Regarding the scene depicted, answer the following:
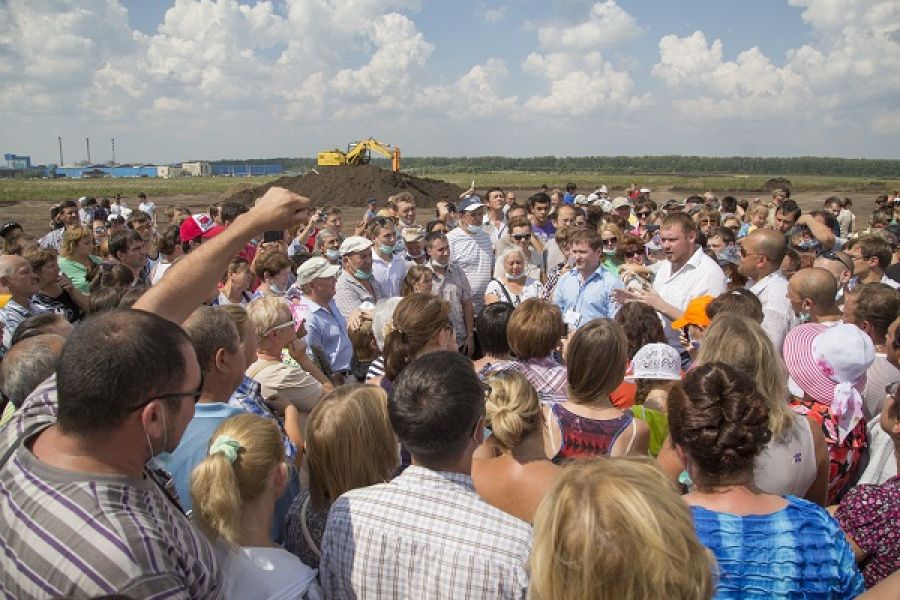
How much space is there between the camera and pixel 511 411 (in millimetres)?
2820

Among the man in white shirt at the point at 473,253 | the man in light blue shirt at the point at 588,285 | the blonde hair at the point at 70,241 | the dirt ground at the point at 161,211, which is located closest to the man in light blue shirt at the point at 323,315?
the man in light blue shirt at the point at 588,285

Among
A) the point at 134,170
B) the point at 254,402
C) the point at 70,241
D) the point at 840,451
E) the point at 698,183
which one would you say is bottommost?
the point at 840,451

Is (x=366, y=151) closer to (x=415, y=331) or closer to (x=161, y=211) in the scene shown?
(x=161, y=211)

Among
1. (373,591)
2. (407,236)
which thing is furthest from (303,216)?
(407,236)

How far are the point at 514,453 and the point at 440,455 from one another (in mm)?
731

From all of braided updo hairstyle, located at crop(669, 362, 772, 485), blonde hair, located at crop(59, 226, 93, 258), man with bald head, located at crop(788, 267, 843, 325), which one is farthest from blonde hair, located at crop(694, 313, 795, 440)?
blonde hair, located at crop(59, 226, 93, 258)

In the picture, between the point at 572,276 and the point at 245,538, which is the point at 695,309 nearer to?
the point at 572,276

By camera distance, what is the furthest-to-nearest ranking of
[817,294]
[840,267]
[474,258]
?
[474,258] < [840,267] < [817,294]

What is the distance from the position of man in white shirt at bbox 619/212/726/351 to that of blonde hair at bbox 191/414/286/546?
3.88 metres

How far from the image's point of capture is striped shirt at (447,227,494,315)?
25.1ft

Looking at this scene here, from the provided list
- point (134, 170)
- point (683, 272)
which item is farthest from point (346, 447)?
point (134, 170)

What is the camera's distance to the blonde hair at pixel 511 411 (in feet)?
9.22

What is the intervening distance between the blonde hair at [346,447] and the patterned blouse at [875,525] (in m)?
1.77

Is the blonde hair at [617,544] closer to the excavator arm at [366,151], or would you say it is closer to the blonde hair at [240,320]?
the blonde hair at [240,320]
